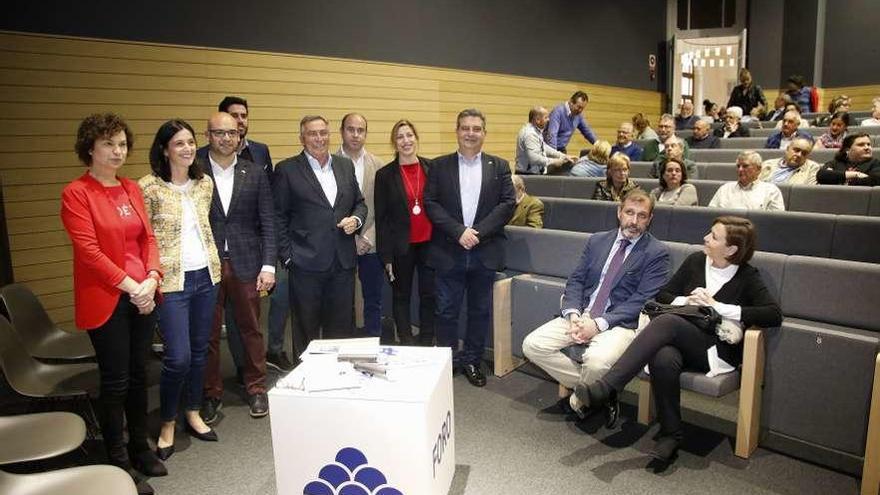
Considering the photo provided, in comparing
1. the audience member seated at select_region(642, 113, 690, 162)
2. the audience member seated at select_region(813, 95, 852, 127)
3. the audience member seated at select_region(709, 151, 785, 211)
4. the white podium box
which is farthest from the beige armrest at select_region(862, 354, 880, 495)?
the audience member seated at select_region(813, 95, 852, 127)

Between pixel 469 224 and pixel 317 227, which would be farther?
pixel 469 224

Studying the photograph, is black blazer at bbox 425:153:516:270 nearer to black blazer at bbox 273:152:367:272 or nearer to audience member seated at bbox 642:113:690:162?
black blazer at bbox 273:152:367:272

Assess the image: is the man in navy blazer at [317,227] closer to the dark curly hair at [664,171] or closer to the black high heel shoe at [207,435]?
the black high heel shoe at [207,435]

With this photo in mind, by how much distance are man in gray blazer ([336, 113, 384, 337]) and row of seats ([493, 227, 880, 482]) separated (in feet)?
6.15

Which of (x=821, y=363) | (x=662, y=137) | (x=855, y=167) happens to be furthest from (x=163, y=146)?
(x=662, y=137)

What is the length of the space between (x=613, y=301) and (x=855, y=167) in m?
2.92

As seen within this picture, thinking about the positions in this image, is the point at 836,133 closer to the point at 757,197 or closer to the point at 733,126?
the point at 733,126

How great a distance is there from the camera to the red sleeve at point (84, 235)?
2184 mm

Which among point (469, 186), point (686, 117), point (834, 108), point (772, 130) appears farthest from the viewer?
point (686, 117)

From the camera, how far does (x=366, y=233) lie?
3.60 m

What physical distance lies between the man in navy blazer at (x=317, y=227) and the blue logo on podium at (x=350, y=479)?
1.25 meters

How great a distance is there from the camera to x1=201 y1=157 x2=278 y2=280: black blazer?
2.82m

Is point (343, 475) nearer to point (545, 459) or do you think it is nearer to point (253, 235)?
point (545, 459)

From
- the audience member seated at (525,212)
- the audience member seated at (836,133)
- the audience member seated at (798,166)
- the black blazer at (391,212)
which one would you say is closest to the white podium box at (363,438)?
the black blazer at (391,212)
